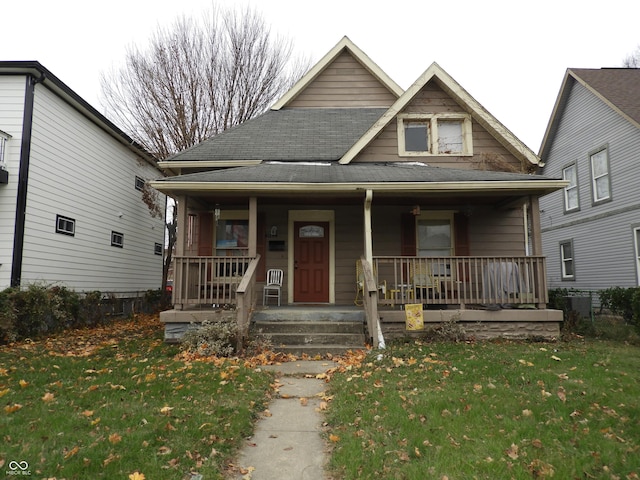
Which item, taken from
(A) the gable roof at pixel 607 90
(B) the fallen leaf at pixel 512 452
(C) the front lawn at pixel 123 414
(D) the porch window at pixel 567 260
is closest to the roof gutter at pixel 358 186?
(C) the front lawn at pixel 123 414

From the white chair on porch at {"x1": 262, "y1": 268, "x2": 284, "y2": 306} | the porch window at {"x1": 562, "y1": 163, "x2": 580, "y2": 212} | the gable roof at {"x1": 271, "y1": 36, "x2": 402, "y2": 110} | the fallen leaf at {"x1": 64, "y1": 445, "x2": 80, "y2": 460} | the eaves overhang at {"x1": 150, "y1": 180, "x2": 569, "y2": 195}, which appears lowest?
the fallen leaf at {"x1": 64, "y1": 445, "x2": 80, "y2": 460}

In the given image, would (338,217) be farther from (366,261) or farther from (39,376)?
(39,376)

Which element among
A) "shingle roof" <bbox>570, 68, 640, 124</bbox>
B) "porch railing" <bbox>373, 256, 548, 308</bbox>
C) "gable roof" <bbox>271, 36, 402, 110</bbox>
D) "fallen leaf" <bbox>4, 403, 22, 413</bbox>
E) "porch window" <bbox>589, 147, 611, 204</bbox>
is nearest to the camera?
"fallen leaf" <bbox>4, 403, 22, 413</bbox>

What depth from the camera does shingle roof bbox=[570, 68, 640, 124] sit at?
13.1m

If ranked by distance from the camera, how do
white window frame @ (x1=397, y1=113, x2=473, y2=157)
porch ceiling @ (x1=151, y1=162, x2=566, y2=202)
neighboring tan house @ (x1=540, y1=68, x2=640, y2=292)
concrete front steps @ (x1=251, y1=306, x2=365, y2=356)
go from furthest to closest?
1. neighboring tan house @ (x1=540, y1=68, x2=640, y2=292)
2. white window frame @ (x1=397, y1=113, x2=473, y2=157)
3. porch ceiling @ (x1=151, y1=162, x2=566, y2=202)
4. concrete front steps @ (x1=251, y1=306, x2=365, y2=356)

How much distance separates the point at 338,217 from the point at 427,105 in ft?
12.1

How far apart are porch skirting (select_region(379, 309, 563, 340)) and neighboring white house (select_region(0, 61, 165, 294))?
8177mm

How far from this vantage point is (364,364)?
593 centimetres

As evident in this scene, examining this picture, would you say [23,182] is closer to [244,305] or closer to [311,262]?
[244,305]

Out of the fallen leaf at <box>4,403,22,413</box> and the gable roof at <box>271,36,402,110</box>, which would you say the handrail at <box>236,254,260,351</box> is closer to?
the fallen leaf at <box>4,403,22,413</box>

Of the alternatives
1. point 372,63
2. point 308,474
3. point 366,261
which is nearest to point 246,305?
point 366,261

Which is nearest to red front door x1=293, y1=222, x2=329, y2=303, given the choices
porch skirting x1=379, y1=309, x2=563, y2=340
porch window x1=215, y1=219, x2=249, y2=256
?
porch window x1=215, y1=219, x2=249, y2=256

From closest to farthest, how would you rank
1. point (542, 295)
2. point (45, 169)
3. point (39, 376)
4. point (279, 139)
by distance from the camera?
1. point (39, 376)
2. point (542, 295)
3. point (45, 169)
4. point (279, 139)

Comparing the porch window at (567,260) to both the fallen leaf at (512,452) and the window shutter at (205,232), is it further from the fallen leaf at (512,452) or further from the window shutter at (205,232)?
the fallen leaf at (512,452)
